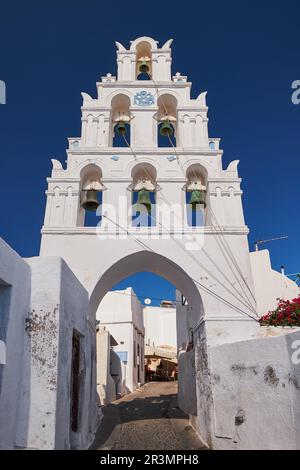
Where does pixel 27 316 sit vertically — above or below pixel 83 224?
below

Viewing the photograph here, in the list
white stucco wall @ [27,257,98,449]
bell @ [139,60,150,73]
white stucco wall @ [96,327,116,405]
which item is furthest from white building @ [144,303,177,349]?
white stucco wall @ [27,257,98,449]

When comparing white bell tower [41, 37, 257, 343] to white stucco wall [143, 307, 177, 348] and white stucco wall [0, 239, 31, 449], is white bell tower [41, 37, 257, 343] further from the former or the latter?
white stucco wall [143, 307, 177, 348]

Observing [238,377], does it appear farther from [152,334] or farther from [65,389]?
[152,334]

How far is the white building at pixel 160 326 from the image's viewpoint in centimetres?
3397

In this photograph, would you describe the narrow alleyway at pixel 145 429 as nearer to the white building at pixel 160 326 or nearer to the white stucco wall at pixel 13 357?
the white stucco wall at pixel 13 357

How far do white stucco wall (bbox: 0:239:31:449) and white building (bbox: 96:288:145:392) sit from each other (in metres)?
16.3

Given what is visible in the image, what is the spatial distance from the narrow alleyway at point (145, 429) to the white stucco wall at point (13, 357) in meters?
3.09

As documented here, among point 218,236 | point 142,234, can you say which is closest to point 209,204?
point 218,236

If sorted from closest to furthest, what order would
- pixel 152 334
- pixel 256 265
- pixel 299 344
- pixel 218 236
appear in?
pixel 299 344 → pixel 218 236 → pixel 256 265 → pixel 152 334

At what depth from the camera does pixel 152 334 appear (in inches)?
1346

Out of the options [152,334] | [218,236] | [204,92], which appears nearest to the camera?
[218,236]

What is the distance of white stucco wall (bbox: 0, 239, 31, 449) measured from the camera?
18.6 ft

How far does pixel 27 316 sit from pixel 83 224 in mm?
4883
